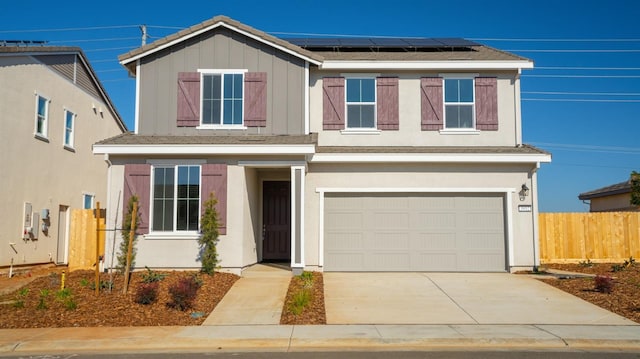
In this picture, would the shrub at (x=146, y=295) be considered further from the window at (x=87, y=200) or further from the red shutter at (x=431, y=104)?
the window at (x=87, y=200)

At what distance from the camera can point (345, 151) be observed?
15.2 meters

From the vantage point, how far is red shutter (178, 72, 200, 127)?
1530 centimetres

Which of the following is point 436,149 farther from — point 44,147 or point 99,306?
point 44,147

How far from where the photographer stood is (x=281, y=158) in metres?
14.4

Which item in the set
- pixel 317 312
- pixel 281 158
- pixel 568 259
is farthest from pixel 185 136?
pixel 568 259

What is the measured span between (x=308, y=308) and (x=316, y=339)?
6.84 feet

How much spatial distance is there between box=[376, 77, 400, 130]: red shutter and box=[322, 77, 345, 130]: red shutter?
105 centimetres

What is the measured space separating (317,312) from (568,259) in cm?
1019

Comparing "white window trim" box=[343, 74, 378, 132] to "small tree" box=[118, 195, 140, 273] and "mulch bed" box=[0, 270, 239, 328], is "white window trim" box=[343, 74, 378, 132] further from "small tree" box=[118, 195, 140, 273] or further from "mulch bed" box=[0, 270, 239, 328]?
"small tree" box=[118, 195, 140, 273]

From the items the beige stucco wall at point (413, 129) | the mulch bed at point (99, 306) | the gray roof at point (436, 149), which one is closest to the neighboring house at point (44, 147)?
the mulch bed at point (99, 306)

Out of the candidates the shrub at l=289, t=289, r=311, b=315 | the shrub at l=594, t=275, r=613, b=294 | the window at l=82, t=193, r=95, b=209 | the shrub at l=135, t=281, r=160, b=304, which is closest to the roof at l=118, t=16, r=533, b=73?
the shrub at l=594, t=275, r=613, b=294

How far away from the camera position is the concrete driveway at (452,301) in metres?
10.4

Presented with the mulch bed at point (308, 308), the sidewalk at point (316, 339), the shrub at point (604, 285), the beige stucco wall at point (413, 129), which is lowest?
the sidewalk at point (316, 339)

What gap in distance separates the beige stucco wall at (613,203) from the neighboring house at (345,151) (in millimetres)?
12785
